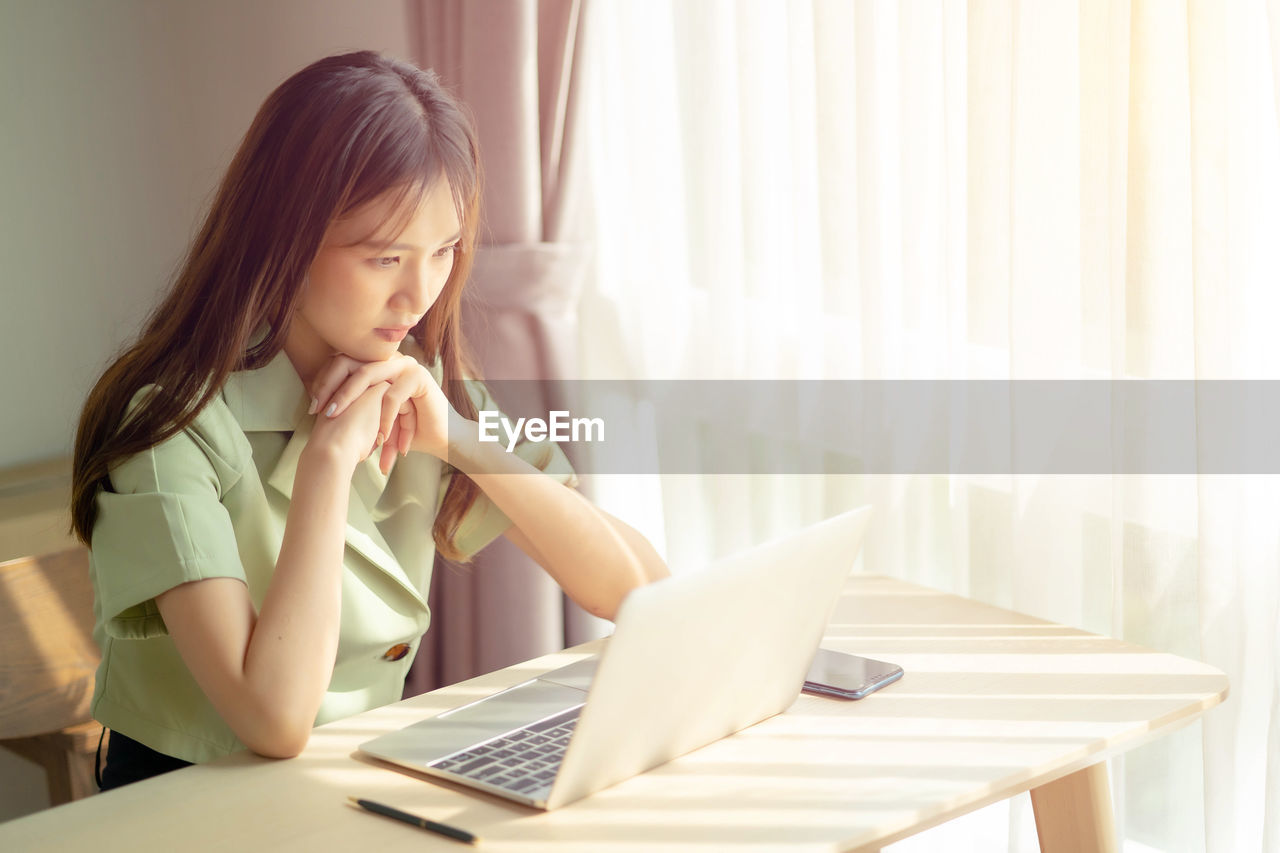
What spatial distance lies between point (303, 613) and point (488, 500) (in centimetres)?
42

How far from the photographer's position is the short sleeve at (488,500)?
1464mm

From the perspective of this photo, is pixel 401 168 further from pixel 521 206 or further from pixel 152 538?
pixel 521 206

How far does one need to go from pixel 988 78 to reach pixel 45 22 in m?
1.74

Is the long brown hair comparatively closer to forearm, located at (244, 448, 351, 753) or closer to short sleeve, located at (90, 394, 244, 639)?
short sleeve, located at (90, 394, 244, 639)

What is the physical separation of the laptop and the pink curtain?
1.11 m

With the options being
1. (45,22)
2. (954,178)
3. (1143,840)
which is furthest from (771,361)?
(45,22)

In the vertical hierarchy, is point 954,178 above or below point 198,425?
above

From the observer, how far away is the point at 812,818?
87cm

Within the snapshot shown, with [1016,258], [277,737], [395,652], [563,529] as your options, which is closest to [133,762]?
[395,652]

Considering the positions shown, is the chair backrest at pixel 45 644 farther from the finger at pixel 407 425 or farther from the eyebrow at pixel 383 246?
the eyebrow at pixel 383 246

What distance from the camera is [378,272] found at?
3.92ft

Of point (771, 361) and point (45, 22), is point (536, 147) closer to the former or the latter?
point (771, 361)

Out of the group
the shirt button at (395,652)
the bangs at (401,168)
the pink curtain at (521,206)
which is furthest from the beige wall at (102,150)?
the bangs at (401,168)

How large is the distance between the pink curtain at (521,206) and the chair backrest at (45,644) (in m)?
0.70
